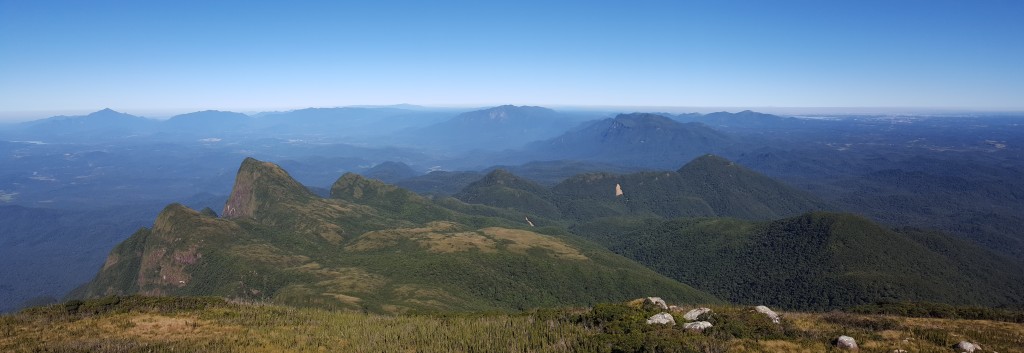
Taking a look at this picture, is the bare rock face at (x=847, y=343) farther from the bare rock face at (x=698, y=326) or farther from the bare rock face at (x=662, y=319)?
the bare rock face at (x=662, y=319)

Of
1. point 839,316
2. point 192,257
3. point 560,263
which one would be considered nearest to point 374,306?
point 560,263

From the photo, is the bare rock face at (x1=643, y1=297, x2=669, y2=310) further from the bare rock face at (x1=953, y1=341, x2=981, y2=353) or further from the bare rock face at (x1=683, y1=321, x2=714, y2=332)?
the bare rock face at (x1=953, y1=341, x2=981, y2=353)

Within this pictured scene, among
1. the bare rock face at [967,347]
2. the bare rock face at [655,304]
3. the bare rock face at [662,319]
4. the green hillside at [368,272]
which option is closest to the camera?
the bare rock face at [967,347]

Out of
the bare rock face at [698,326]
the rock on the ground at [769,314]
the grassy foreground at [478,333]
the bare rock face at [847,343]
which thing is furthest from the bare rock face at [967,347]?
the bare rock face at [698,326]

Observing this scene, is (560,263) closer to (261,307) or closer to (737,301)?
(737,301)

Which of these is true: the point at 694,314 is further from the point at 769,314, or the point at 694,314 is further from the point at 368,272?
the point at 368,272

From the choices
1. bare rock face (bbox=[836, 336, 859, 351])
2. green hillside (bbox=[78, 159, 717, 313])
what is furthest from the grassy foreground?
green hillside (bbox=[78, 159, 717, 313])

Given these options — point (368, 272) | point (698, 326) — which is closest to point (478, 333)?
point (698, 326)
